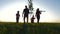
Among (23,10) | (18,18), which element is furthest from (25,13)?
(18,18)

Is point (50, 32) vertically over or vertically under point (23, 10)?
under

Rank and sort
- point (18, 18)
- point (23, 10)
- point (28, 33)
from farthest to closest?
point (18, 18), point (23, 10), point (28, 33)

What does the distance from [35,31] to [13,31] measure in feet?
5.00

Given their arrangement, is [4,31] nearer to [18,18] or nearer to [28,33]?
[28,33]

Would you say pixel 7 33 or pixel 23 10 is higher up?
pixel 23 10

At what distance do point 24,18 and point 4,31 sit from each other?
1205cm

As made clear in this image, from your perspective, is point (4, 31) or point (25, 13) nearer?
point (4, 31)

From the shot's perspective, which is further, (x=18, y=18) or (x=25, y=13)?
(x=18, y=18)

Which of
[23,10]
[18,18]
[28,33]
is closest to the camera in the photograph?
[28,33]

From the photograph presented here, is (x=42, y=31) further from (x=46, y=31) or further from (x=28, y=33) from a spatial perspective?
(x=28, y=33)

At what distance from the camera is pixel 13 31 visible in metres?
15.6

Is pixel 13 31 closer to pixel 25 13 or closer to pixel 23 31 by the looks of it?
pixel 23 31

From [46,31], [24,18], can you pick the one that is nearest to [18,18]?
[24,18]

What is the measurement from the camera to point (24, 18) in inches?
1082
